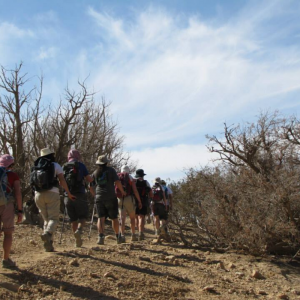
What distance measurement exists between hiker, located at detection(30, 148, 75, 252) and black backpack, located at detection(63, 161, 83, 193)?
2.12 ft

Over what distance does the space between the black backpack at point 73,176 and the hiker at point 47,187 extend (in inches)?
25.4

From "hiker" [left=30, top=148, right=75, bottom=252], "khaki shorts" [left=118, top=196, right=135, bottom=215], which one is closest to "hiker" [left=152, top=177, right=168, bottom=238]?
"khaki shorts" [left=118, top=196, right=135, bottom=215]

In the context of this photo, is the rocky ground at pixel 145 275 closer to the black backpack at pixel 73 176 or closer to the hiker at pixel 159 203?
the black backpack at pixel 73 176

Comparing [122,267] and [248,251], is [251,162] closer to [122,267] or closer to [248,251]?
[248,251]


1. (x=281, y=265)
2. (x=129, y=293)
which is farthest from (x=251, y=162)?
(x=129, y=293)

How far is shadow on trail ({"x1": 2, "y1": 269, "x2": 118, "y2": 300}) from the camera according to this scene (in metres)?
4.31

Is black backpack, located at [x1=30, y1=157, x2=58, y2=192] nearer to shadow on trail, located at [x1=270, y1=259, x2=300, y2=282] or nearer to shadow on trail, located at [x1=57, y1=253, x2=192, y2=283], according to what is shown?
shadow on trail, located at [x1=57, y1=253, x2=192, y2=283]

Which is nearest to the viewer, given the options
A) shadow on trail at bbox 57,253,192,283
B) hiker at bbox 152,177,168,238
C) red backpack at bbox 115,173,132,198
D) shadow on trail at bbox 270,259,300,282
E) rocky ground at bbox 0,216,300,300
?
rocky ground at bbox 0,216,300,300

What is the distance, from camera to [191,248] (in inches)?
303

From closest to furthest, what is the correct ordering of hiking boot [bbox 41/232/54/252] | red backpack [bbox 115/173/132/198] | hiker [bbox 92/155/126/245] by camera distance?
hiking boot [bbox 41/232/54/252], hiker [bbox 92/155/126/245], red backpack [bbox 115/173/132/198]

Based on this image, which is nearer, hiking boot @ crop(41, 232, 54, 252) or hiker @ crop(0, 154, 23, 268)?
hiker @ crop(0, 154, 23, 268)

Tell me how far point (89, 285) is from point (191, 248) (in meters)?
3.55

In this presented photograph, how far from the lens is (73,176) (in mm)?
6340

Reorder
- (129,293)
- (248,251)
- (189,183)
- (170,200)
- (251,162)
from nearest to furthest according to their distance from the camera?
(129,293)
(248,251)
(189,183)
(170,200)
(251,162)
